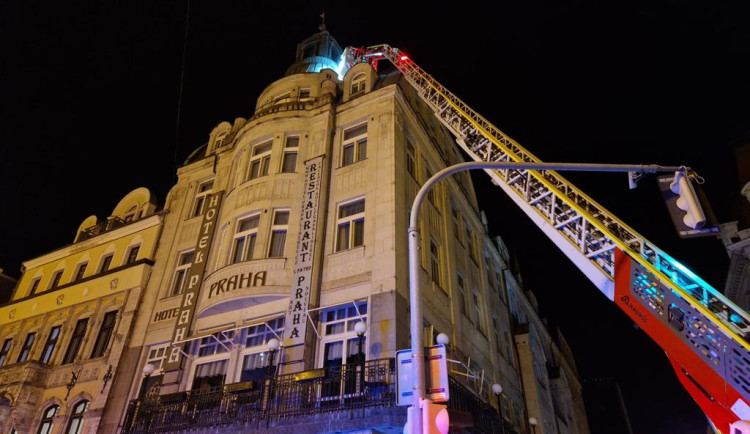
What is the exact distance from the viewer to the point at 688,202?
22.9 feet

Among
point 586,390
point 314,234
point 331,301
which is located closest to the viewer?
point 331,301

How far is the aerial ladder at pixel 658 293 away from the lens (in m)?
8.12

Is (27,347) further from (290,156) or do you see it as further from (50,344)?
(290,156)

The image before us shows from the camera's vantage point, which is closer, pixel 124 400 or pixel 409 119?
pixel 124 400

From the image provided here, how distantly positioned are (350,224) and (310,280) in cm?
305

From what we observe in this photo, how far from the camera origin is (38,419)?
21.6 metres

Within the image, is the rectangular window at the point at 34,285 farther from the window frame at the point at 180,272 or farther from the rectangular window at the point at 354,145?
the rectangular window at the point at 354,145

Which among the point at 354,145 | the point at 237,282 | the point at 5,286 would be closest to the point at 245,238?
the point at 237,282

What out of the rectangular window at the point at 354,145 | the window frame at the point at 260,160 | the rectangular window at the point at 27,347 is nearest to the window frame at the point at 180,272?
the window frame at the point at 260,160

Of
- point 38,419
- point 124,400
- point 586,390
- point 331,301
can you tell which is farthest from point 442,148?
point 586,390

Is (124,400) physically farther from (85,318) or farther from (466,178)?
(466,178)

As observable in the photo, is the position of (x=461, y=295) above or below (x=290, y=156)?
below

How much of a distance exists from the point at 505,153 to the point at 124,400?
1884cm

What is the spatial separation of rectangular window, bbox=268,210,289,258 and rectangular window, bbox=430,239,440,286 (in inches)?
252
